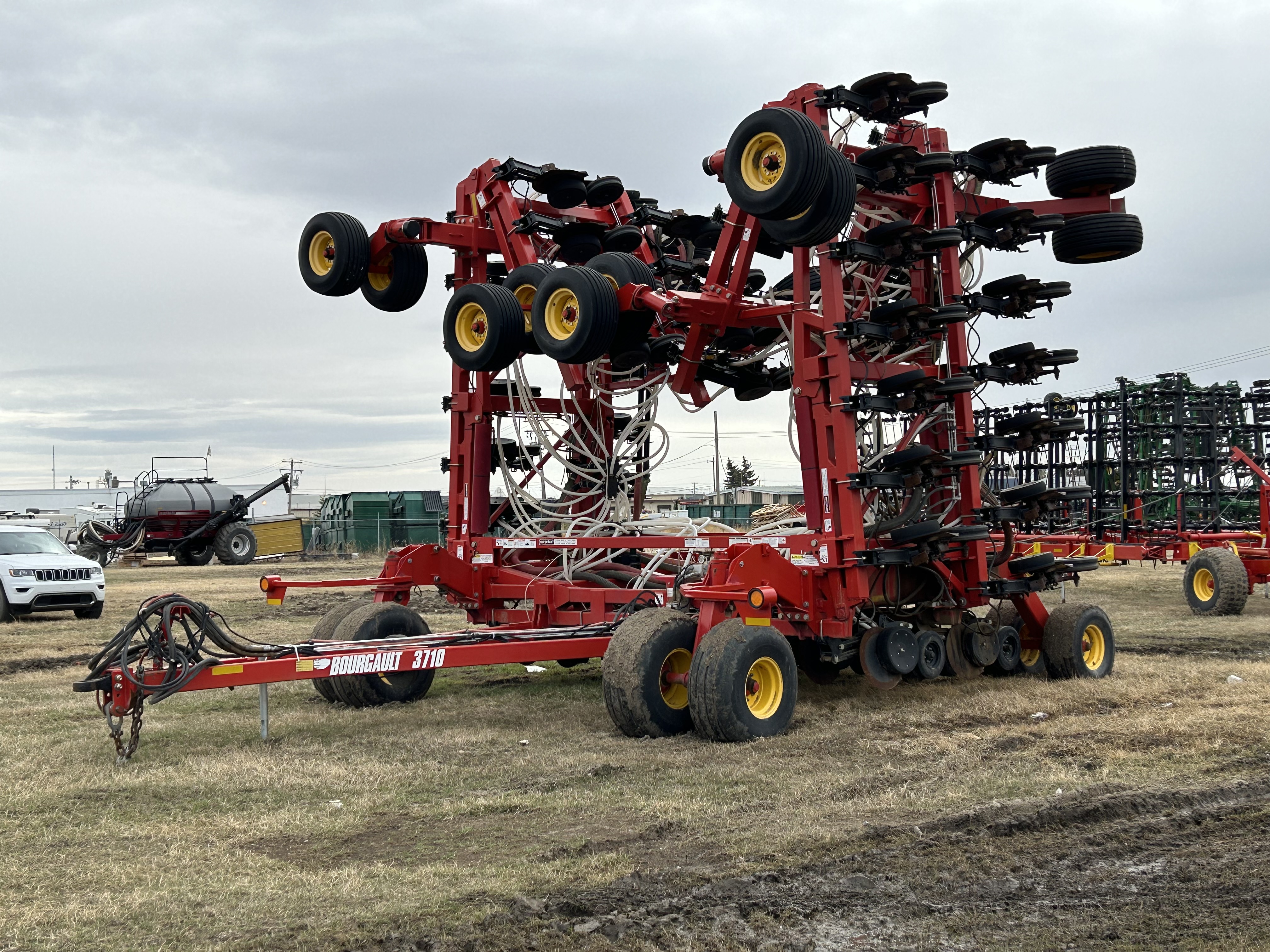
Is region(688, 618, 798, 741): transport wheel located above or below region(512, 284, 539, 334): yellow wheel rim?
below

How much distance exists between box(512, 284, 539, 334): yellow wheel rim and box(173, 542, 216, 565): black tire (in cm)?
2679

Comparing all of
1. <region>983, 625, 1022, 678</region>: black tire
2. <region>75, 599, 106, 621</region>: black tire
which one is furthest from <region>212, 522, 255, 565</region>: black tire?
<region>983, 625, 1022, 678</region>: black tire

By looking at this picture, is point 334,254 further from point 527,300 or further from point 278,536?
point 278,536

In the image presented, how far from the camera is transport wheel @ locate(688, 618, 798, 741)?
7219 mm

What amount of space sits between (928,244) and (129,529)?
30.4 meters

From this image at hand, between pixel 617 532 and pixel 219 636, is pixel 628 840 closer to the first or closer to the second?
pixel 219 636

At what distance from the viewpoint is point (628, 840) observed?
17.4 ft

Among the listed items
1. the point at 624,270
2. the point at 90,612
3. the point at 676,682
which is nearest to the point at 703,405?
the point at 624,270

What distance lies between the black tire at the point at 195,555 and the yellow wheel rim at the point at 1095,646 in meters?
29.5

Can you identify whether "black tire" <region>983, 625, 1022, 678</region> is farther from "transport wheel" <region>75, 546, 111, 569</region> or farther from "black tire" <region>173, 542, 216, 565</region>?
"black tire" <region>173, 542, 216, 565</region>

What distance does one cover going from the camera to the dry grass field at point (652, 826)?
4230 mm

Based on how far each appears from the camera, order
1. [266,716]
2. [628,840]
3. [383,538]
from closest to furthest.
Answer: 1. [628,840]
2. [266,716]
3. [383,538]

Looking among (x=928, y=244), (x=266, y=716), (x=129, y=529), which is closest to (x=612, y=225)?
(x=928, y=244)

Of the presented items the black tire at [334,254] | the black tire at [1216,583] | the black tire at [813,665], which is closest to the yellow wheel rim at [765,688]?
the black tire at [813,665]
